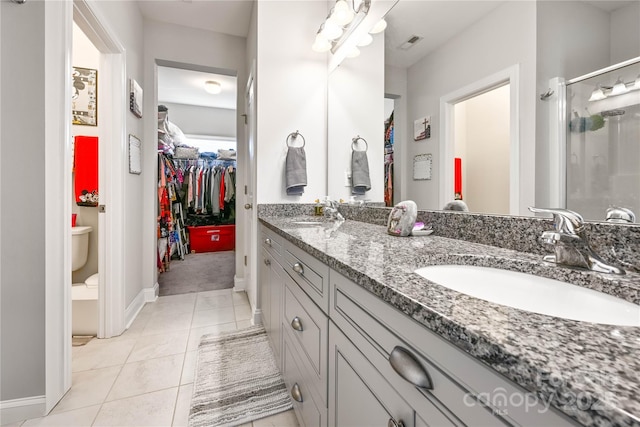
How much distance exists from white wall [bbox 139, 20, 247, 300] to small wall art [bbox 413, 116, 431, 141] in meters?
2.25

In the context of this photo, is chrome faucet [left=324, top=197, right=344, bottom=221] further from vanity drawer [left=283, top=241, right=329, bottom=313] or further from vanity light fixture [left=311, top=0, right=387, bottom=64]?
vanity light fixture [left=311, top=0, right=387, bottom=64]

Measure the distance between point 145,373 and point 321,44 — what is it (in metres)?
2.44

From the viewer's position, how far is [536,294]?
25.5 inches

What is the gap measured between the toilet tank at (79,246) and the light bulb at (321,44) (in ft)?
7.10

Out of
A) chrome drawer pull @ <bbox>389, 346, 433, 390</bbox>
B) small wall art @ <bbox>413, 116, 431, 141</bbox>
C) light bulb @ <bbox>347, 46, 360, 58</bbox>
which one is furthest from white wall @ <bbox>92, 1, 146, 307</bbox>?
chrome drawer pull @ <bbox>389, 346, 433, 390</bbox>

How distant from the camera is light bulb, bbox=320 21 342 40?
80.3 inches

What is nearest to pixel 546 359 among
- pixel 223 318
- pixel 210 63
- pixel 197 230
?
pixel 223 318

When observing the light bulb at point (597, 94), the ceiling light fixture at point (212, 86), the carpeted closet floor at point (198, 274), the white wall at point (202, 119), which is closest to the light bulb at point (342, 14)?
the light bulb at point (597, 94)

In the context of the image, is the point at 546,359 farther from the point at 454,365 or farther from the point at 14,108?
the point at 14,108

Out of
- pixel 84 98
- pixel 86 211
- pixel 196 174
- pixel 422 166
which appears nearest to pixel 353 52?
pixel 422 166

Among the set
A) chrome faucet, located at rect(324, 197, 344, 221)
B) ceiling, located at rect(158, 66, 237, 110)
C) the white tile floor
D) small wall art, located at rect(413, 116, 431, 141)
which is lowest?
the white tile floor

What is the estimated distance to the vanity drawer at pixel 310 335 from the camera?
0.85 metres

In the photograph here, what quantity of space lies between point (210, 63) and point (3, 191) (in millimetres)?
2194

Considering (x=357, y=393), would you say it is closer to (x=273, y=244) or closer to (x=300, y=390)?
(x=300, y=390)
